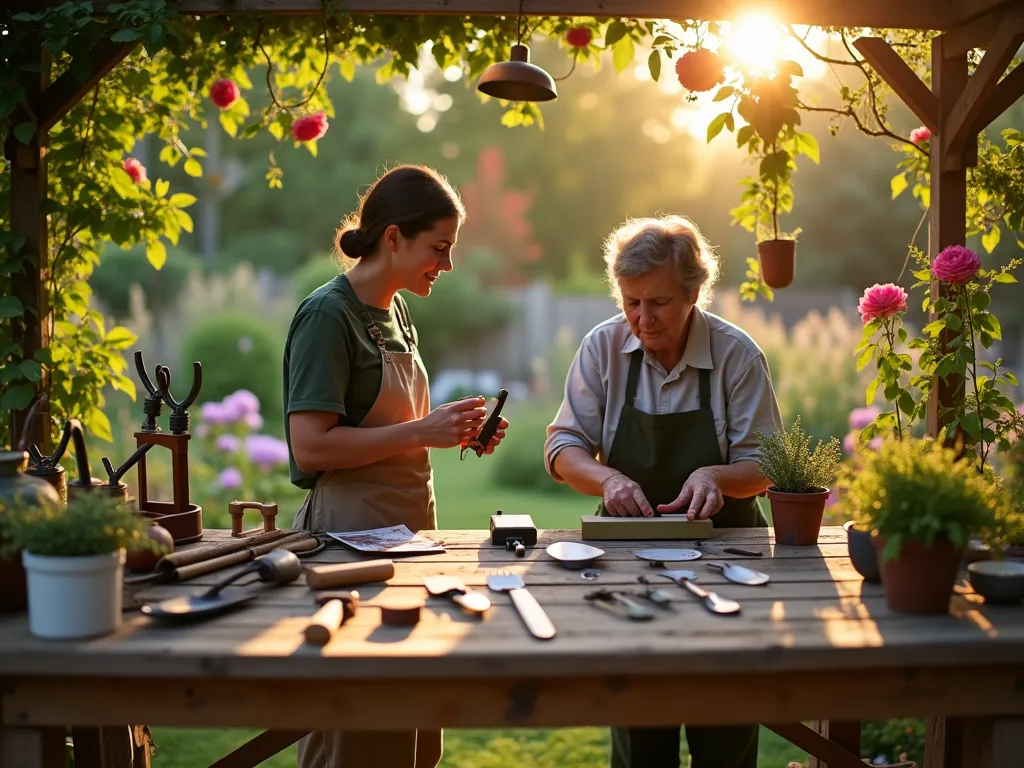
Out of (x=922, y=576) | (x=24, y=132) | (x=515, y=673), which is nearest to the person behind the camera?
(x=515, y=673)

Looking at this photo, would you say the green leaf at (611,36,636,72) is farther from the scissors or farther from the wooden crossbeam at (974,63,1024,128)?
the scissors

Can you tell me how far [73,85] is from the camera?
3232 millimetres

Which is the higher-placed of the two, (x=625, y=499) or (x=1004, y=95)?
(x=1004, y=95)

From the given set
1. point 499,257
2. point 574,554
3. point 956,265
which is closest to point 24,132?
point 574,554

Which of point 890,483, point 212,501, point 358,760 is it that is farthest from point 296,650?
point 212,501

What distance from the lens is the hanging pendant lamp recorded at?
3090mm

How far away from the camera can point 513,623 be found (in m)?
2.12

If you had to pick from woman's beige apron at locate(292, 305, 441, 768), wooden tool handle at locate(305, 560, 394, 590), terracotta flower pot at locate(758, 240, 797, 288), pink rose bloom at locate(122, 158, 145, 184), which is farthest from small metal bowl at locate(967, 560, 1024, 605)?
pink rose bloom at locate(122, 158, 145, 184)

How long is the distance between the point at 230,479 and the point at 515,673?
4976 millimetres

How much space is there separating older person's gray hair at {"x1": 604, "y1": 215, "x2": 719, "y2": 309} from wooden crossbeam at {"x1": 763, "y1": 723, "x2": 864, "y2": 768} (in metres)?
1.38

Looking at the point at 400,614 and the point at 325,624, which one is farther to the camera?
the point at 400,614

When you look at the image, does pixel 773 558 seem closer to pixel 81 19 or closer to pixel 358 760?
pixel 358 760

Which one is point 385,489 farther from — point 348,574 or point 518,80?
point 518,80

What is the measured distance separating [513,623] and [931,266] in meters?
2.11
